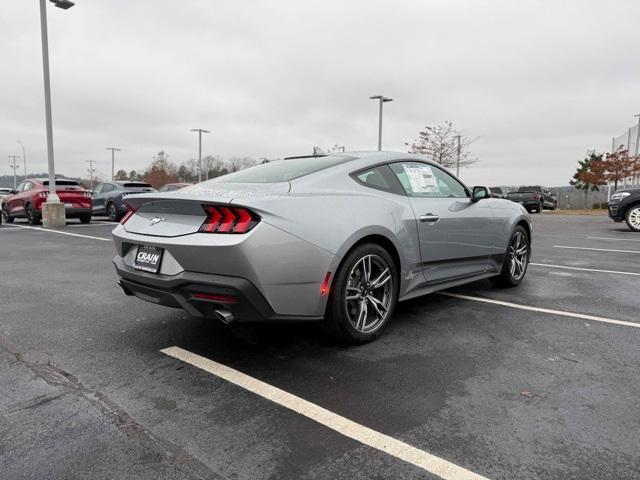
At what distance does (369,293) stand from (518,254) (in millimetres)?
2894

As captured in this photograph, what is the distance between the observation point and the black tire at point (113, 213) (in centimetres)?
1709

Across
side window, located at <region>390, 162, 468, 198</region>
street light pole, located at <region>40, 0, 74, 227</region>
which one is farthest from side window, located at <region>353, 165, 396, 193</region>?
street light pole, located at <region>40, 0, 74, 227</region>

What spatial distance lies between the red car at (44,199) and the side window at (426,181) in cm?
1404

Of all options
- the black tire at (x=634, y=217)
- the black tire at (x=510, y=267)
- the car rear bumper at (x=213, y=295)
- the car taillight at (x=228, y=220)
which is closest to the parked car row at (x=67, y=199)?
the black tire at (x=510, y=267)

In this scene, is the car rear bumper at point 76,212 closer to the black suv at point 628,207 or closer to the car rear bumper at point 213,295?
the car rear bumper at point 213,295

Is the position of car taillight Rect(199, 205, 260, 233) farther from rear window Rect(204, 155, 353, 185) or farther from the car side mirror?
the car side mirror

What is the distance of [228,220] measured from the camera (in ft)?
9.40

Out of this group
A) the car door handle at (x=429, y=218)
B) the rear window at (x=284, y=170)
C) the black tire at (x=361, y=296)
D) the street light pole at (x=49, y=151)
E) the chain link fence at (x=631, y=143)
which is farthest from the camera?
the chain link fence at (x=631, y=143)

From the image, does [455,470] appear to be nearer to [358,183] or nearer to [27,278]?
[358,183]

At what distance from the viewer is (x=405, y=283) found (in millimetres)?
3830

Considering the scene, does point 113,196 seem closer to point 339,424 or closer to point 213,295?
point 213,295

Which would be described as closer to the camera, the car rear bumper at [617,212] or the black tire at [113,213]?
the car rear bumper at [617,212]

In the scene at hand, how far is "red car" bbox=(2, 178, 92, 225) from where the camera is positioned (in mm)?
15148

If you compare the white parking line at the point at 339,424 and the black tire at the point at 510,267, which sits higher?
the black tire at the point at 510,267
